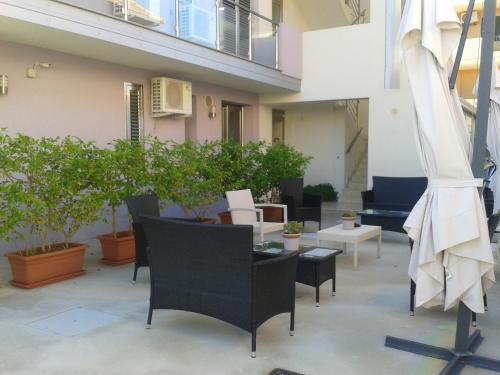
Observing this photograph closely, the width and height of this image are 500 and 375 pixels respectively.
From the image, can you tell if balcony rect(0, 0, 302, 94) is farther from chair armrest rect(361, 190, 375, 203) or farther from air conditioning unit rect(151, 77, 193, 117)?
chair armrest rect(361, 190, 375, 203)

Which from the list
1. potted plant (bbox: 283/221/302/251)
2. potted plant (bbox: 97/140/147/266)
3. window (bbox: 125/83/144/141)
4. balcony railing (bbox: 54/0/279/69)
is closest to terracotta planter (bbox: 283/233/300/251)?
potted plant (bbox: 283/221/302/251)

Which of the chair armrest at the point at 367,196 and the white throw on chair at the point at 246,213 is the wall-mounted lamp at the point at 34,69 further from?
the chair armrest at the point at 367,196

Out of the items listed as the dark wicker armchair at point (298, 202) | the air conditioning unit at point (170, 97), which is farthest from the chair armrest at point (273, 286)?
the air conditioning unit at point (170, 97)

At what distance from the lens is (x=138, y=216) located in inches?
209

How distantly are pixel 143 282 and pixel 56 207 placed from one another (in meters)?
1.37

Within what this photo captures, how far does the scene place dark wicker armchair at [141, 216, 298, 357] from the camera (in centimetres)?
334

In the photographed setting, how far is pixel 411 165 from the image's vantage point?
1062 centimetres

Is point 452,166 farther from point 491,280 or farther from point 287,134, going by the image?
point 287,134

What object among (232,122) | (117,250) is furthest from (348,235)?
(232,122)

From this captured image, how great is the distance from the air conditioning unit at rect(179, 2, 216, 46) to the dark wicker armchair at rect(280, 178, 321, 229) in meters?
3.13

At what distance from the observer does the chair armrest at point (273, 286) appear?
132 inches

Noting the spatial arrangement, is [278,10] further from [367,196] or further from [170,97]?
[367,196]

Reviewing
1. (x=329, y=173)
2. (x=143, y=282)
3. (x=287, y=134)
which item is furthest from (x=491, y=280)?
(x=287, y=134)

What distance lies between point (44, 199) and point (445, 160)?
4.29 metres
